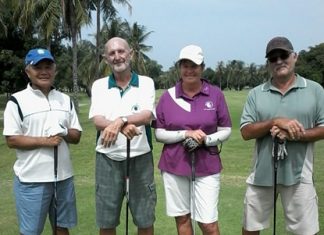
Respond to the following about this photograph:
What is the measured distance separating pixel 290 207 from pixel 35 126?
2.50m

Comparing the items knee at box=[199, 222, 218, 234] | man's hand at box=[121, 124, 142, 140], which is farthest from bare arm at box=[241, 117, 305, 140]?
man's hand at box=[121, 124, 142, 140]

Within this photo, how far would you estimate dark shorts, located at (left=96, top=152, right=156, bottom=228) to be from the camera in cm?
455

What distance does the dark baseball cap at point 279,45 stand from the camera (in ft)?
13.8

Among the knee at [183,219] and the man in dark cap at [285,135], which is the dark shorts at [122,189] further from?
the man in dark cap at [285,135]

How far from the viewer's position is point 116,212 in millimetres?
4656

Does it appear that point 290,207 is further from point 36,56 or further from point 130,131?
point 36,56

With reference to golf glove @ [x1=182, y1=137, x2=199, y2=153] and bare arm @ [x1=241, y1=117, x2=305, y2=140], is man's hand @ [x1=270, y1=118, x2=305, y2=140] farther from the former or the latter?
golf glove @ [x1=182, y1=137, x2=199, y2=153]

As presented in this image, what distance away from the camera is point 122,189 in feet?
15.1

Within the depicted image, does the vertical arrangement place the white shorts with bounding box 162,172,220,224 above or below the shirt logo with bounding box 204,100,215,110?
below

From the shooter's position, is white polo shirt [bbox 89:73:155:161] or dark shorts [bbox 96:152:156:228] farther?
dark shorts [bbox 96:152:156:228]

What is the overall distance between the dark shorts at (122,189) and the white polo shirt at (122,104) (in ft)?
0.32

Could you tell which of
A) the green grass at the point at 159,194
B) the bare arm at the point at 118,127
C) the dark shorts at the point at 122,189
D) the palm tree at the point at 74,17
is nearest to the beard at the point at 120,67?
the bare arm at the point at 118,127

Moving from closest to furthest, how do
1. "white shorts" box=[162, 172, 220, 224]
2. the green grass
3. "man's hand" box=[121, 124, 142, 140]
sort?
"man's hand" box=[121, 124, 142, 140]
"white shorts" box=[162, 172, 220, 224]
the green grass

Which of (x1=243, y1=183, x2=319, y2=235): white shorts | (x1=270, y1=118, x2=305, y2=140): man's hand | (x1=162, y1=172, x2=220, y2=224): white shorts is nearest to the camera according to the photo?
(x1=270, y1=118, x2=305, y2=140): man's hand
